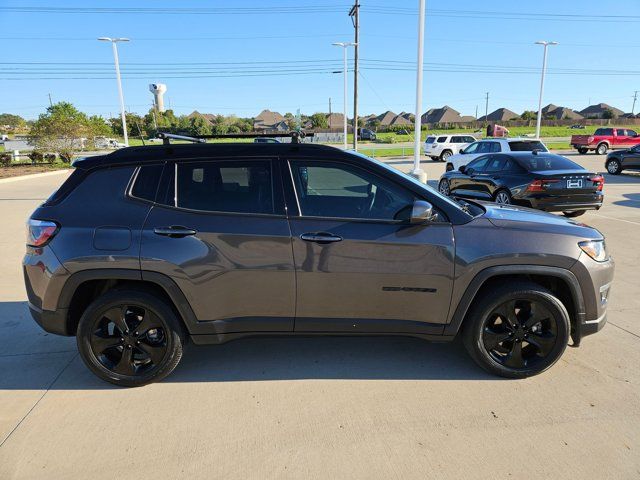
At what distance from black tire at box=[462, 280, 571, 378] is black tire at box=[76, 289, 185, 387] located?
7.21 ft

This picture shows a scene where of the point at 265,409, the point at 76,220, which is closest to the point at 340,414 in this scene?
the point at 265,409

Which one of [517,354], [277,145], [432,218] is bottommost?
[517,354]

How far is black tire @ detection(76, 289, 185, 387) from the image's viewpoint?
3037 millimetres

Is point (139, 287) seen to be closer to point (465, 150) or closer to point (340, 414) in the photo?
point (340, 414)

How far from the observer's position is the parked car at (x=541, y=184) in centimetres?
820

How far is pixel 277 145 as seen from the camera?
122 inches

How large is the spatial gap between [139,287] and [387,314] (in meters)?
1.81

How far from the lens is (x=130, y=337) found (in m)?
3.11

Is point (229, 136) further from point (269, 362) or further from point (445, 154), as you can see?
point (445, 154)

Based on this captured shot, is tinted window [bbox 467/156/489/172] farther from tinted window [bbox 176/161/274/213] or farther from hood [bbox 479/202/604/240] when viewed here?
tinted window [bbox 176/161/274/213]

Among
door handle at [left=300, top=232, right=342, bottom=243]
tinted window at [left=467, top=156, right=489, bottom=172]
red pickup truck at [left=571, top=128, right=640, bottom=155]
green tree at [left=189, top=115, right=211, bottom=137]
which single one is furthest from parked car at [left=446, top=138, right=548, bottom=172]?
red pickup truck at [left=571, top=128, right=640, bottom=155]

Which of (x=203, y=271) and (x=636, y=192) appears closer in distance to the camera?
(x=203, y=271)

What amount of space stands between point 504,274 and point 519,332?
1.59 ft

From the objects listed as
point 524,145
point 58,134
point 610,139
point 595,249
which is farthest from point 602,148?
point 58,134
